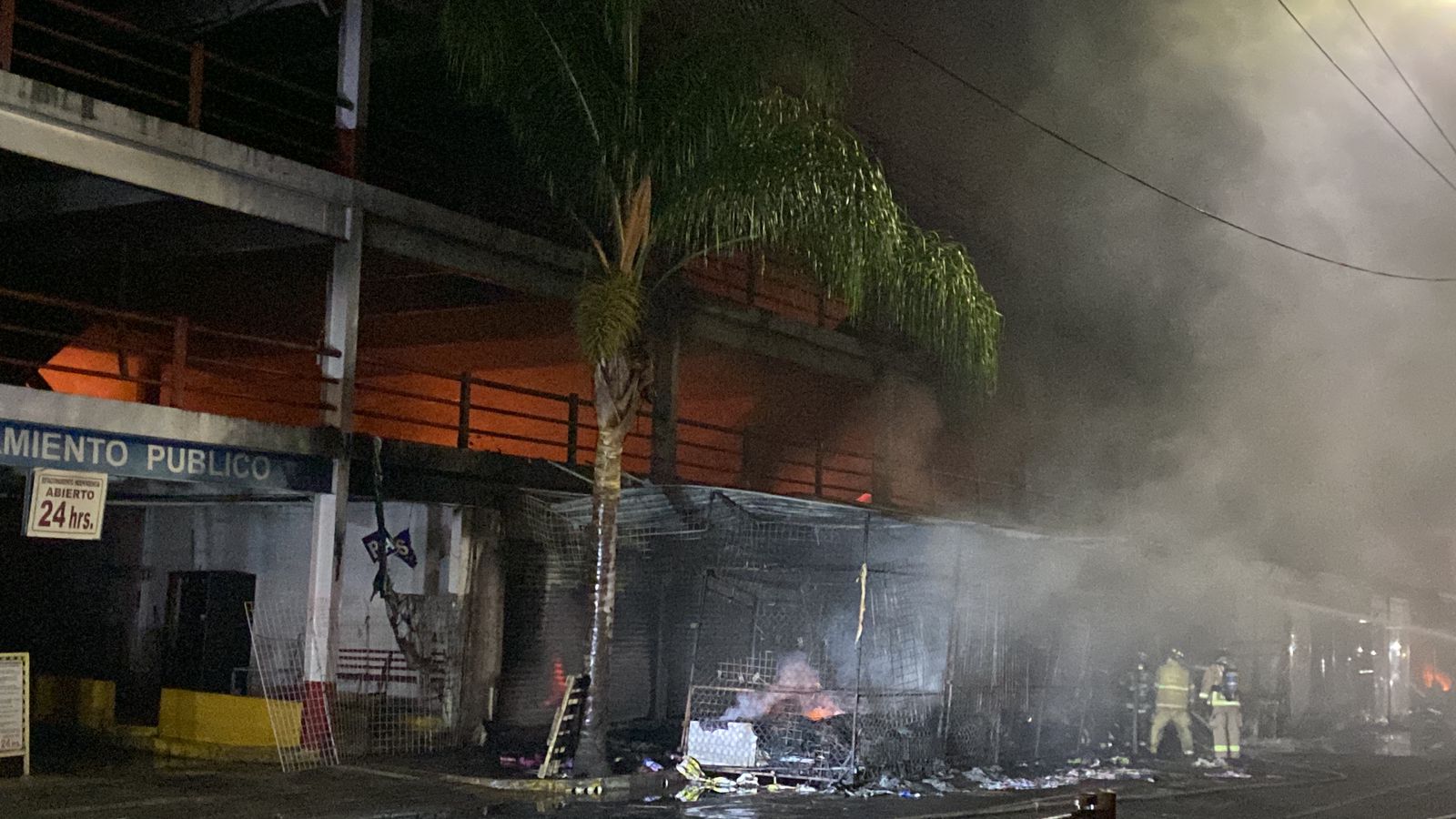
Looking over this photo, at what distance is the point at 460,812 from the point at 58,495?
4372 millimetres

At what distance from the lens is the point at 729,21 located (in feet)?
42.5

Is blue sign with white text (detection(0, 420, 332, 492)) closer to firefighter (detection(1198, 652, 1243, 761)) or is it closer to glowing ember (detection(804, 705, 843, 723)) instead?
glowing ember (detection(804, 705, 843, 723))

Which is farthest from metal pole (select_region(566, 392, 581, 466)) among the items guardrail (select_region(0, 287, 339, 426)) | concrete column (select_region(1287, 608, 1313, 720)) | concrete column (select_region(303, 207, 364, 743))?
concrete column (select_region(1287, 608, 1313, 720))

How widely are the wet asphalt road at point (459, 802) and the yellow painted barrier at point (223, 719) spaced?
667mm

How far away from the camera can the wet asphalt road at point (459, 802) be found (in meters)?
10.8

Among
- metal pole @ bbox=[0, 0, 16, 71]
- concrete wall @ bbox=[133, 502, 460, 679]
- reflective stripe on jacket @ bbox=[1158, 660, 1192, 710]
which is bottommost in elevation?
reflective stripe on jacket @ bbox=[1158, 660, 1192, 710]

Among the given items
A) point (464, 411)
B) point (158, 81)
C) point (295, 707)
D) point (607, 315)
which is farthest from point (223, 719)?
point (158, 81)

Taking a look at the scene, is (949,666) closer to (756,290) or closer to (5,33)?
(756,290)

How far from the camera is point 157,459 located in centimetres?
1243

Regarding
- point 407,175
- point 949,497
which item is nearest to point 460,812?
point 407,175

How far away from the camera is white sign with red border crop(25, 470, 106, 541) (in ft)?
37.4

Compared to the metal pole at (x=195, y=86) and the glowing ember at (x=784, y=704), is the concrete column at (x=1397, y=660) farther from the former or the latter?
the metal pole at (x=195, y=86)

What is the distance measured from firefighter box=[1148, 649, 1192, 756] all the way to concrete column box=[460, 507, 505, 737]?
8.42m

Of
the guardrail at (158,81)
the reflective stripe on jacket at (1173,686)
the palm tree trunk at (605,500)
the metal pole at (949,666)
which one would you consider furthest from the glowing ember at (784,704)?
the guardrail at (158,81)
